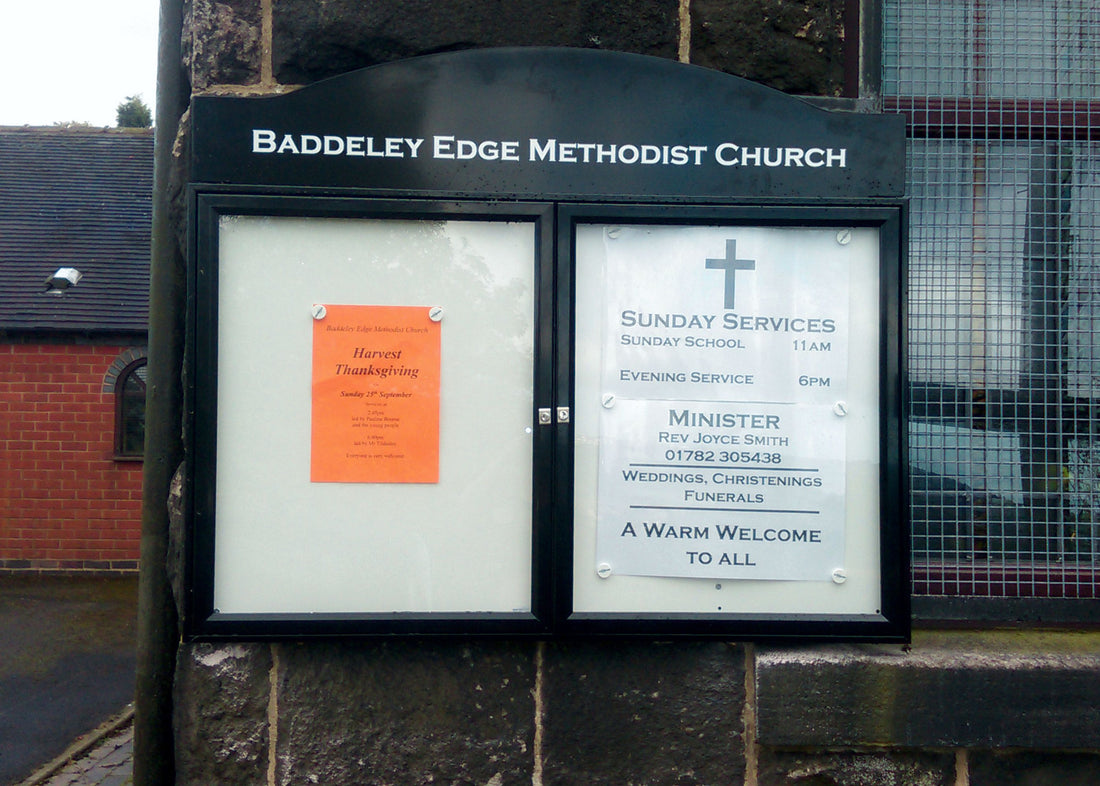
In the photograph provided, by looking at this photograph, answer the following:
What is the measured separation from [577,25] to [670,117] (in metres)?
0.43

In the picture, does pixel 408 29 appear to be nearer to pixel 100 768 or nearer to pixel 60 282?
pixel 100 768

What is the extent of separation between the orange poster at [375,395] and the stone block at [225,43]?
0.81 meters

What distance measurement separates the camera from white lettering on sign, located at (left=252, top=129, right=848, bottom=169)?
9.06 feet

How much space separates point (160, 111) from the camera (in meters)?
3.02

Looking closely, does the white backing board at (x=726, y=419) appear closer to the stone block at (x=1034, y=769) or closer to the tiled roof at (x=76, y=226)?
the stone block at (x=1034, y=769)

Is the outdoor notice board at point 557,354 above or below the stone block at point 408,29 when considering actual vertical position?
below

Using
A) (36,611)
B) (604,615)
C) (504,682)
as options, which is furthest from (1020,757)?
(36,611)

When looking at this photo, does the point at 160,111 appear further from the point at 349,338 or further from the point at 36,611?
the point at 36,611

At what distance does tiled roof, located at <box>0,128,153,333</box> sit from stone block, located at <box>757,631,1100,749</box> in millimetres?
12154

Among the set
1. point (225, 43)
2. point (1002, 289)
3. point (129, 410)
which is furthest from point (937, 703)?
point (129, 410)

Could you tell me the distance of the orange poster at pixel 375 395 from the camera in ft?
9.19

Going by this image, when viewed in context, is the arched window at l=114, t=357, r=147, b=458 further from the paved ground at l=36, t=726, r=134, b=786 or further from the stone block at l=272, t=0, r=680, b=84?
the stone block at l=272, t=0, r=680, b=84

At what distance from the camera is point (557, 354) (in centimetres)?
280

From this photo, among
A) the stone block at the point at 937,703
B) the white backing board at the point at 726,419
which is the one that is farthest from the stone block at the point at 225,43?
the stone block at the point at 937,703
